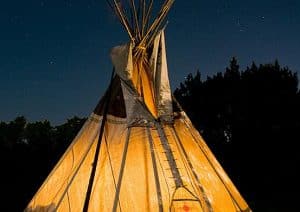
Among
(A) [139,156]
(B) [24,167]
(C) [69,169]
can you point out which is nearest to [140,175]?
(A) [139,156]

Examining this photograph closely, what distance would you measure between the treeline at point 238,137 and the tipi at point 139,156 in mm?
5375

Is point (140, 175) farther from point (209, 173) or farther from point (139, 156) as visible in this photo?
point (209, 173)

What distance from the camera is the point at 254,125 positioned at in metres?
14.7

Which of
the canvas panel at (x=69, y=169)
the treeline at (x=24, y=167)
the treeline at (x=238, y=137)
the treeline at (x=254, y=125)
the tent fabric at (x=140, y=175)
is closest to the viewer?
the tent fabric at (x=140, y=175)

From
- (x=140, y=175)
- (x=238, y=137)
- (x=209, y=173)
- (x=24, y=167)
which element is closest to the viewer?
(x=140, y=175)

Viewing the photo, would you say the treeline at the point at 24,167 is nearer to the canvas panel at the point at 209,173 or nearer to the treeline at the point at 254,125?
the treeline at the point at 254,125

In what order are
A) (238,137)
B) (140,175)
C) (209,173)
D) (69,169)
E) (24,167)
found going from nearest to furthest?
(140,175)
(209,173)
(69,169)
(24,167)
(238,137)

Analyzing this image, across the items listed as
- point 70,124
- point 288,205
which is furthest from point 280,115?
point 70,124

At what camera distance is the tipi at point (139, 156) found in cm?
494

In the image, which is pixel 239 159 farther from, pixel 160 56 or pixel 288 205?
pixel 160 56

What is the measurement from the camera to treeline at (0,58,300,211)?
36.9 feet

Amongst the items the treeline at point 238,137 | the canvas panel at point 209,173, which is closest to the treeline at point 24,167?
the treeline at point 238,137

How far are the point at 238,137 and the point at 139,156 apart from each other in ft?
32.2

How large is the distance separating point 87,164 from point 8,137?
13998 millimetres
